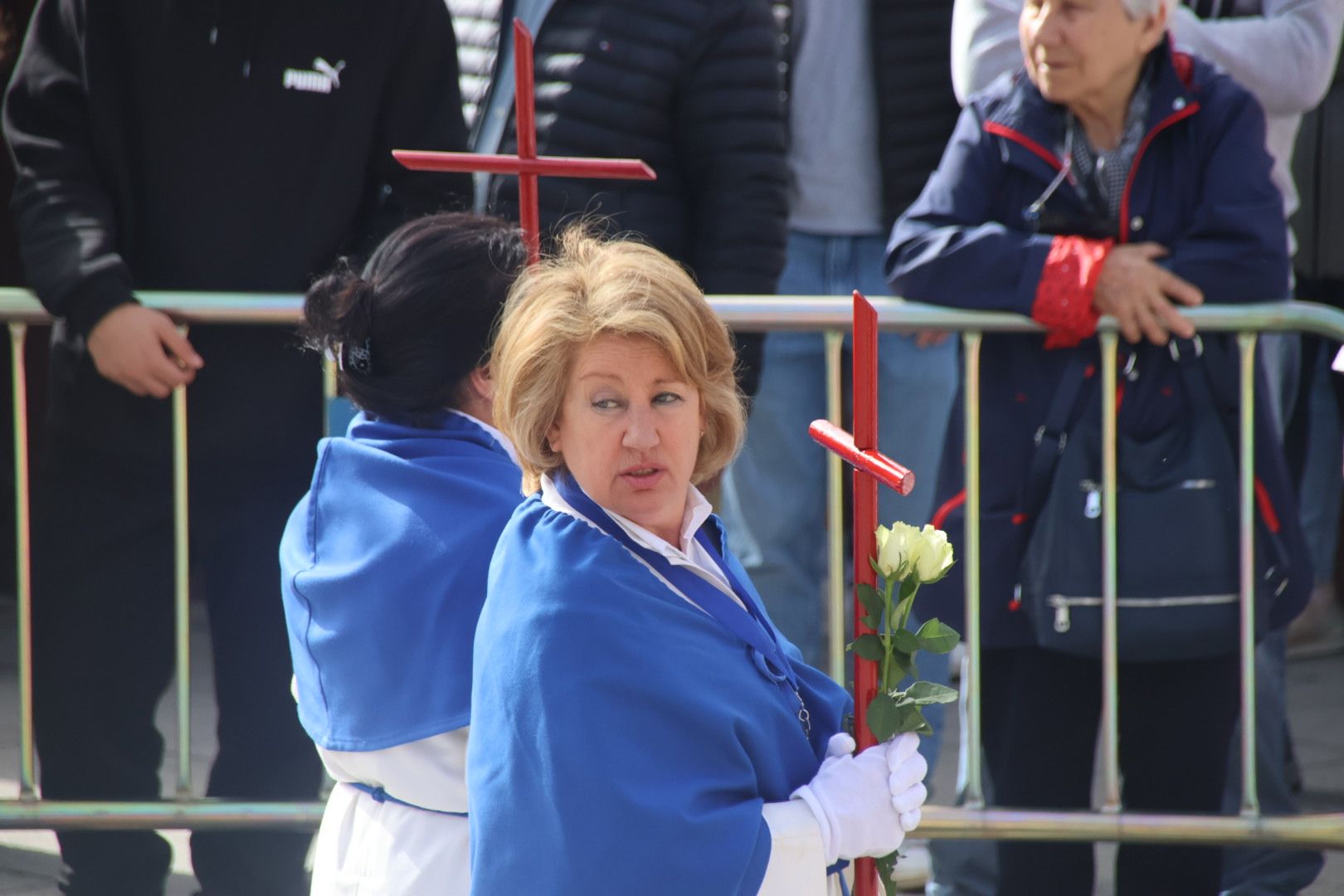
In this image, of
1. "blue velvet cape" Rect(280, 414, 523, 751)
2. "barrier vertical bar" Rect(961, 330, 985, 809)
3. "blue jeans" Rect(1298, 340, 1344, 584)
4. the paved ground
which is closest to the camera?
"blue velvet cape" Rect(280, 414, 523, 751)

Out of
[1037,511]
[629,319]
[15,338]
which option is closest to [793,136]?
[1037,511]

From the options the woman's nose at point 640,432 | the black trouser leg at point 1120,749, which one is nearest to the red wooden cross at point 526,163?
the woman's nose at point 640,432

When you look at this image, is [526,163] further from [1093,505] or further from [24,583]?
[24,583]

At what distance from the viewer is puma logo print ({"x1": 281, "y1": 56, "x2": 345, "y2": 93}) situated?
3.65 m

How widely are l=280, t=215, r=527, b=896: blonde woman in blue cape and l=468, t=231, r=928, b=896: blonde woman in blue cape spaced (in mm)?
240

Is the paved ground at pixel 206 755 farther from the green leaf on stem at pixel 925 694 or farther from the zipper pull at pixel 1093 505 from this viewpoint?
the green leaf on stem at pixel 925 694

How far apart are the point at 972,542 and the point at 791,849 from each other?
1.51 meters

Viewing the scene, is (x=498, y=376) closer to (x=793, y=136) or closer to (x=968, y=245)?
(x=968, y=245)

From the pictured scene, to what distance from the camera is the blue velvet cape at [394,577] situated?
7.79 feet

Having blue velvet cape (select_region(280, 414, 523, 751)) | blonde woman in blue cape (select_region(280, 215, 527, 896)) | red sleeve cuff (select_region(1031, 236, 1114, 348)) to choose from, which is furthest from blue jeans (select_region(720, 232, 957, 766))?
blue velvet cape (select_region(280, 414, 523, 751))

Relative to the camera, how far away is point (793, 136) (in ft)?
15.0

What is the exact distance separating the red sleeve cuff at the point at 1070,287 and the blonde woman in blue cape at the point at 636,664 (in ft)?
4.29

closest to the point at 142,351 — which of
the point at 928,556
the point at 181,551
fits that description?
the point at 181,551

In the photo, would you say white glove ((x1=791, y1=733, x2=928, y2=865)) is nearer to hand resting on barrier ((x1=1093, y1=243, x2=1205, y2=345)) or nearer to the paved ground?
hand resting on barrier ((x1=1093, y1=243, x2=1205, y2=345))
